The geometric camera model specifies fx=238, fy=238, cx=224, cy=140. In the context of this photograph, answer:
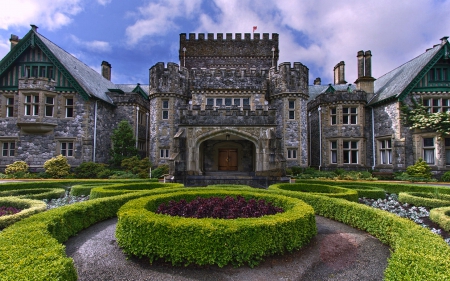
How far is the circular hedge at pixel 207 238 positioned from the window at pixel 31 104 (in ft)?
66.8

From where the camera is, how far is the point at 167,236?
15.8 ft

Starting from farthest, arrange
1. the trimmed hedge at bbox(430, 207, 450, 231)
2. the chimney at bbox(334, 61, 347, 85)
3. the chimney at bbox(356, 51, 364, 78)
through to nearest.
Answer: the chimney at bbox(334, 61, 347, 85) → the chimney at bbox(356, 51, 364, 78) → the trimmed hedge at bbox(430, 207, 450, 231)

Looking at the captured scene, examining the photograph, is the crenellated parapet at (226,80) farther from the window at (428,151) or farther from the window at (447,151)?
the window at (447,151)

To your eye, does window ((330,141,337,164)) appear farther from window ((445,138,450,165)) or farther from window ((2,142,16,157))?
window ((2,142,16,157))

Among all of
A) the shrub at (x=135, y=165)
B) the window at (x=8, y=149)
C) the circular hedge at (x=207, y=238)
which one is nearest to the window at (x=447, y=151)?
the circular hedge at (x=207, y=238)

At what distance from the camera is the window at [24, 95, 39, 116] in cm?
1992

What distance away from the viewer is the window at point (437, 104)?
19484mm

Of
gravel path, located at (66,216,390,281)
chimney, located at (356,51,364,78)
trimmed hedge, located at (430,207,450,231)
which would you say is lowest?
gravel path, located at (66,216,390,281)

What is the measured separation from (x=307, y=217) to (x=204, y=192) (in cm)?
416

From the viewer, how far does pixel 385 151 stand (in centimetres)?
2086

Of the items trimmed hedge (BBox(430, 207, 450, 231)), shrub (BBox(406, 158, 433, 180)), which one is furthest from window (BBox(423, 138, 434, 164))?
trimmed hedge (BBox(430, 207, 450, 231))

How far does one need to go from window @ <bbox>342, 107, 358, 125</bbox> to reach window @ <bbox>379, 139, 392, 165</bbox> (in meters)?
2.99

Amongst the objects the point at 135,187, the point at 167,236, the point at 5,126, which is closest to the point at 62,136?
the point at 5,126

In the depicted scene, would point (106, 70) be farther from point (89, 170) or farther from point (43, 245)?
point (43, 245)
